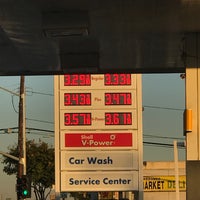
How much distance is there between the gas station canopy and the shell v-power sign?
13899 millimetres

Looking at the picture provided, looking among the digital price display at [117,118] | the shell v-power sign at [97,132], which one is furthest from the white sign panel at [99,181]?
the digital price display at [117,118]

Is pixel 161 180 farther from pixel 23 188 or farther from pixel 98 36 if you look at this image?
pixel 98 36

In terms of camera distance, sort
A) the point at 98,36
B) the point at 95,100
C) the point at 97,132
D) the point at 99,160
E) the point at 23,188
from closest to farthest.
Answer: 1. the point at 98,36
2. the point at 95,100
3. the point at 97,132
4. the point at 99,160
5. the point at 23,188

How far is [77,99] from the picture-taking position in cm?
2875

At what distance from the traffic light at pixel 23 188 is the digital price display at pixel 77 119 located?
8.22 metres

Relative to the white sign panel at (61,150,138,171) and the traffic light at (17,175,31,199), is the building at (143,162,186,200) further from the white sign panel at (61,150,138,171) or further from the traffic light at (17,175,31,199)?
the white sign panel at (61,150,138,171)

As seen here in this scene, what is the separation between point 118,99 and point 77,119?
2065 millimetres

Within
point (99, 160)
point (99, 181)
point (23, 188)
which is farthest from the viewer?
point (23, 188)

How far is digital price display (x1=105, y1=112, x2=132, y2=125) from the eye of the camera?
28812mm

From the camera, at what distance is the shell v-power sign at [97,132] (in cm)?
2867

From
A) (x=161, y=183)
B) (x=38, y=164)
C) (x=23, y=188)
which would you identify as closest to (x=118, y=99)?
(x=23, y=188)

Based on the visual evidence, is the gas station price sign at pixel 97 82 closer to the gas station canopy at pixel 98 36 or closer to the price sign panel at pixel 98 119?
the price sign panel at pixel 98 119

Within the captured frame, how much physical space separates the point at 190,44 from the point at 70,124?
18043 millimetres

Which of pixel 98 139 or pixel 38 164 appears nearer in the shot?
pixel 98 139
